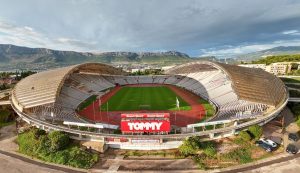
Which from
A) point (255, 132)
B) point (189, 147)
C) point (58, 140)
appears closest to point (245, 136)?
point (255, 132)

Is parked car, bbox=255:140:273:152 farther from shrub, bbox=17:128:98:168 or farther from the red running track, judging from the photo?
shrub, bbox=17:128:98:168

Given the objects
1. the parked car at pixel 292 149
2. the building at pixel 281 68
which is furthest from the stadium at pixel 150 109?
A: the building at pixel 281 68

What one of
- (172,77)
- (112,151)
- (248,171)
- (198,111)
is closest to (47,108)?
(112,151)

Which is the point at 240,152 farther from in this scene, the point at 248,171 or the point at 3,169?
the point at 3,169

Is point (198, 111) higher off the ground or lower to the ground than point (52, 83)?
lower

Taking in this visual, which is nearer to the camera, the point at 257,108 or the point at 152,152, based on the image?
the point at 152,152

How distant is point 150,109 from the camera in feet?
170

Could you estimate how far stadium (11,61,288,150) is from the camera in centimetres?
3114

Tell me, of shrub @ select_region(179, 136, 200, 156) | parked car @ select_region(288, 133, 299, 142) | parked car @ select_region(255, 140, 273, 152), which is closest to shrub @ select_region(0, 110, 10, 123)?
shrub @ select_region(179, 136, 200, 156)

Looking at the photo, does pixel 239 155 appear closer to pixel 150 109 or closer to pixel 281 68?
pixel 150 109

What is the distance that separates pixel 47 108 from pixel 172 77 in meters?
68.3

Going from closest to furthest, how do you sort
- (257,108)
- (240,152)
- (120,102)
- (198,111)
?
(240,152) < (257,108) < (198,111) < (120,102)

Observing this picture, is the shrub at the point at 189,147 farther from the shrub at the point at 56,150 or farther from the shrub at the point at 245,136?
the shrub at the point at 56,150

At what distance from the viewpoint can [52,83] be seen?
45.2 metres
